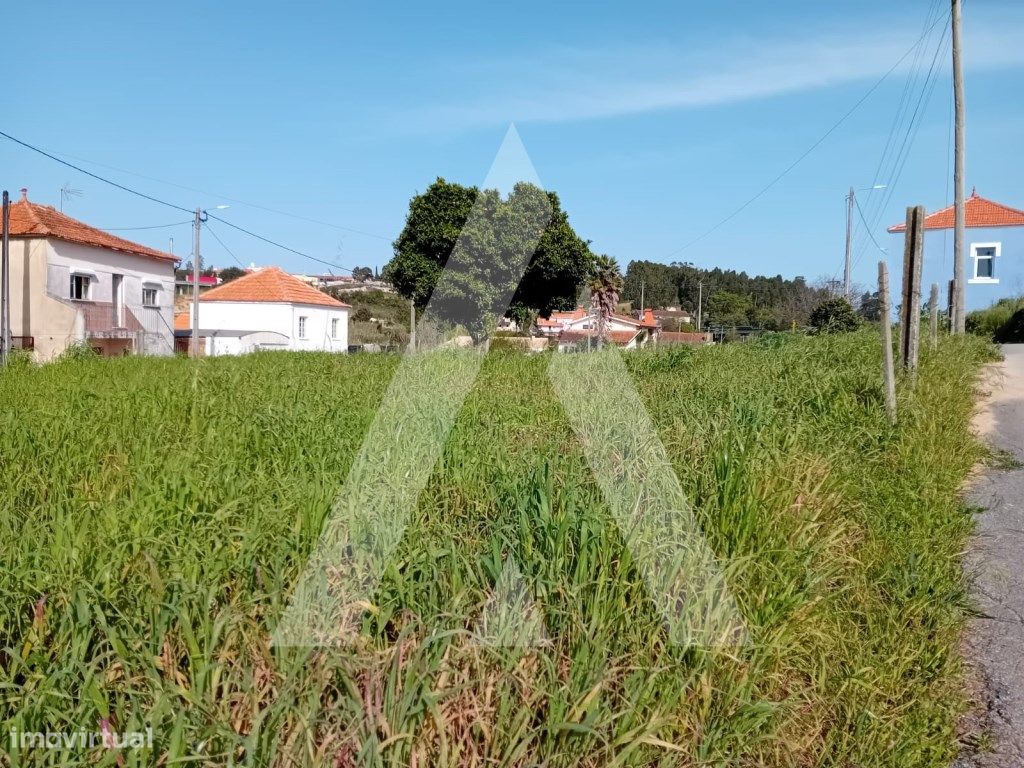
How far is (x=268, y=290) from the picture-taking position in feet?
112

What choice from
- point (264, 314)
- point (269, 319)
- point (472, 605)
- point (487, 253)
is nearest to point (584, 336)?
point (487, 253)

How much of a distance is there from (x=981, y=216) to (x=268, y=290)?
91.1 feet

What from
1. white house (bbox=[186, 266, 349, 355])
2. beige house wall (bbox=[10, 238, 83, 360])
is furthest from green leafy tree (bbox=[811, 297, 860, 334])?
beige house wall (bbox=[10, 238, 83, 360])

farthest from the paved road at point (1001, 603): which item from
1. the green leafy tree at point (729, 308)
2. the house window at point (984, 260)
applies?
the green leafy tree at point (729, 308)

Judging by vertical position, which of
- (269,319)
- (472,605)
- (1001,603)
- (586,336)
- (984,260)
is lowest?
(1001,603)

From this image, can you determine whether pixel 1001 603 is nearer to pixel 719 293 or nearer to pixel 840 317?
pixel 840 317

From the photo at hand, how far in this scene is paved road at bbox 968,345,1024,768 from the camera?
9.61 feet

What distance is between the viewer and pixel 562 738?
2197mm

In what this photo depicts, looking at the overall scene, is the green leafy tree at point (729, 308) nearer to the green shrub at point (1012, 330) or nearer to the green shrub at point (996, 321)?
the green shrub at point (996, 321)

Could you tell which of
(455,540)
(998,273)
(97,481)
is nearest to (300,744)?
(455,540)

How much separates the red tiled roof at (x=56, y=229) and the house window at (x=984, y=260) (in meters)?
29.2

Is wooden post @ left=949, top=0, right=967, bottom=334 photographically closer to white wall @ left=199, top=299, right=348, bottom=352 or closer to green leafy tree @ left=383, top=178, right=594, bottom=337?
green leafy tree @ left=383, top=178, right=594, bottom=337

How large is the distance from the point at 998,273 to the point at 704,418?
26.3m

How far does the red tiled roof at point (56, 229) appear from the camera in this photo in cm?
2409
